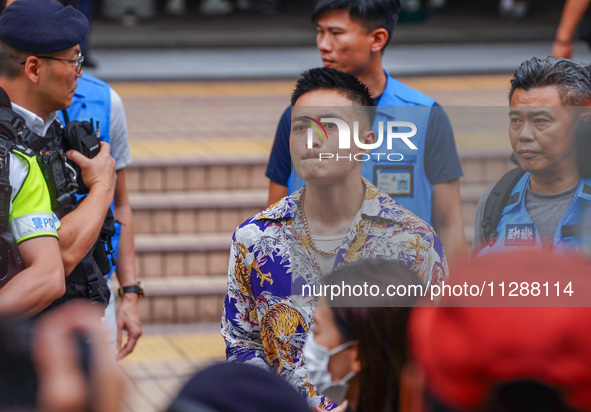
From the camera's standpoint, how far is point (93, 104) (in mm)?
2861

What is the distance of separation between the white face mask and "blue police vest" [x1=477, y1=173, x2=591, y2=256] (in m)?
0.49

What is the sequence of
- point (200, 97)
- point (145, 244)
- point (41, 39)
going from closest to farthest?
point (41, 39) < point (145, 244) < point (200, 97)

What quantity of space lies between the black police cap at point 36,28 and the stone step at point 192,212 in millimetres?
2670

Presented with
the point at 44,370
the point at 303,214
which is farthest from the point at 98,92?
the point at 44,370

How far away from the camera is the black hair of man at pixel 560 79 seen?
2133 mm

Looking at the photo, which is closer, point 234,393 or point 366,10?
point 234,393

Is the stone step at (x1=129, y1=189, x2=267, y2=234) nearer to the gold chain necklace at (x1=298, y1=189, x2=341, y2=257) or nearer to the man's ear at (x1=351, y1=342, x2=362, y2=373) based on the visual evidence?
the gold chain necklace at (x1=298, y1=189, x2=341, y2=257)

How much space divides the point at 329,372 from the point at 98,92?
168 cm

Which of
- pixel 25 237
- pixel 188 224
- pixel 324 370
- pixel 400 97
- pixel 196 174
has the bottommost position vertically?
pixel 188 224

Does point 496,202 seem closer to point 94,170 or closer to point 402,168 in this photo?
point 402,168

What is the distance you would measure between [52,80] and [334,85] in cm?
85

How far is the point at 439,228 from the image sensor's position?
6.88 feet

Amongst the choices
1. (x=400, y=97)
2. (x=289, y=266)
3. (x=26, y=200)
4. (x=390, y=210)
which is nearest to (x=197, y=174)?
(x=400, y=97)

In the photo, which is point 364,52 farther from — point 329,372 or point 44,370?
point 44,370
